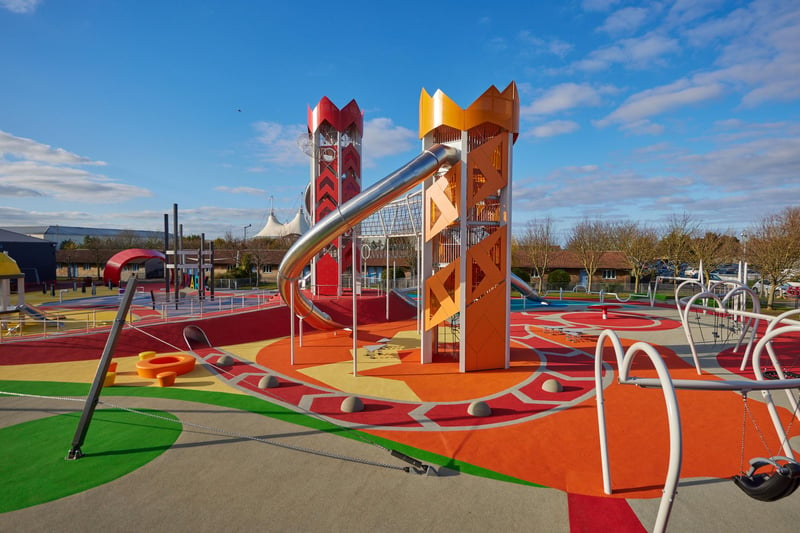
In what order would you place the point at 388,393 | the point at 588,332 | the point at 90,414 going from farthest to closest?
the point at 588,332
the point at 388,393
the point at 90,414

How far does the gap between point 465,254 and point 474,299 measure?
1.96m

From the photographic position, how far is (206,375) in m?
16.7

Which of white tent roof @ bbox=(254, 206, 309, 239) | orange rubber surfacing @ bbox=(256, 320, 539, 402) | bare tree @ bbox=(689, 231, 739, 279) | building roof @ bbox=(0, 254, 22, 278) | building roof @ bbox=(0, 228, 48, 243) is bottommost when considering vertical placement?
orange rubber surfacing @ bbox=(256, 320, 539, 402)

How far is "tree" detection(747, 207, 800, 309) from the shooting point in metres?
34.7

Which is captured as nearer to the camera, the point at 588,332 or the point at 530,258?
the point at 588,332

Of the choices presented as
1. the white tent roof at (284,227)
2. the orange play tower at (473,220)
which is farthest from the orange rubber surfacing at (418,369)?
the white tent roof at (284,227)

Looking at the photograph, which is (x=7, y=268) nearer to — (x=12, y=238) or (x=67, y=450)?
(x=67, y=450)

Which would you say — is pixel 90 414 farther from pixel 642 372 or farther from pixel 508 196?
pixel 642 372

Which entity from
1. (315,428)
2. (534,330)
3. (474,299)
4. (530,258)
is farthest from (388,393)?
(530,258)

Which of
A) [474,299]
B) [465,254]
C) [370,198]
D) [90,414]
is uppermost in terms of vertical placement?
[370,198]

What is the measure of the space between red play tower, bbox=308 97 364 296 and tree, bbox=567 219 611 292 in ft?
115

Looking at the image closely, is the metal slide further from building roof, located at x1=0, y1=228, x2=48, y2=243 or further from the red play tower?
building roof, located at x1=0, y1=228, x2=48, y2=243

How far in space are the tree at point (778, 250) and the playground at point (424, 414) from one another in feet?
54.1

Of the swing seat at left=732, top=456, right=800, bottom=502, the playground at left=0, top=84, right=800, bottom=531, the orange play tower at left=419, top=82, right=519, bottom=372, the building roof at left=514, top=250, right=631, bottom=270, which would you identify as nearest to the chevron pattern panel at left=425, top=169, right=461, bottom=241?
the orange play tower at left=419, top=82, right=519, bottom=372
